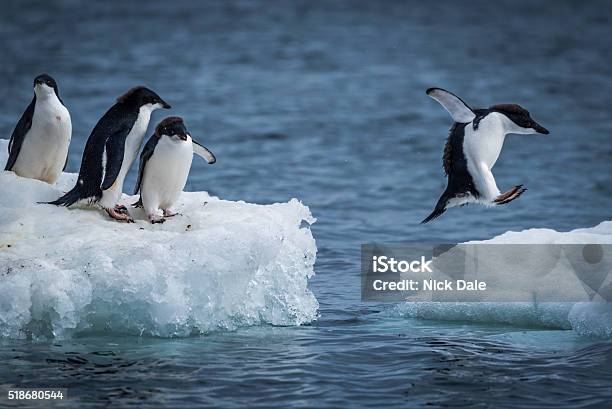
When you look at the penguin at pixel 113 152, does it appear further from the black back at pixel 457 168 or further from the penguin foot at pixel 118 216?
the black back at pixel 457 168

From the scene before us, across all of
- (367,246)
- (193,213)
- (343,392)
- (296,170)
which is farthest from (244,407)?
(296,170)

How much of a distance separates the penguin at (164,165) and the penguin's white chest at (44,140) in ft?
2.37

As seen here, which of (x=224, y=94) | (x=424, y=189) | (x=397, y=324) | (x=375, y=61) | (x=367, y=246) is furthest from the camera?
(x=375, y=61)

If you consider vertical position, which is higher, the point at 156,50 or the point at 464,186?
the point at 156,50

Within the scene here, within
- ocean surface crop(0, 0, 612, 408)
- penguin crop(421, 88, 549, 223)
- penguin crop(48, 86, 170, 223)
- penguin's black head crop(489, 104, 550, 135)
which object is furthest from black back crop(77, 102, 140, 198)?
penguin's black head crop(489, 104, 550, 135)

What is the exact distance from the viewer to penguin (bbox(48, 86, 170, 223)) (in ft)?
27.3

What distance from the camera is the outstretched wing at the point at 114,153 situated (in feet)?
27.1

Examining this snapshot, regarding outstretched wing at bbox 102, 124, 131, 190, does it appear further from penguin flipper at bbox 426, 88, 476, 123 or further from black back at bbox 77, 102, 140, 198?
penguin flipper at bbox 426, 88, 476, 123

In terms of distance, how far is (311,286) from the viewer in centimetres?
1012

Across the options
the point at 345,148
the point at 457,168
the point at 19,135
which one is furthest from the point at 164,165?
the point at 345,148

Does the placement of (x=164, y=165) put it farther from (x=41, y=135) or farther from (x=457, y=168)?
(x=457, y=168)

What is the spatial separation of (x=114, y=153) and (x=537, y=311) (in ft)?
10.7

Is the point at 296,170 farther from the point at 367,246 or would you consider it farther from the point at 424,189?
the point at 367,246

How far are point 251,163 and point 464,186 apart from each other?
1017cm
